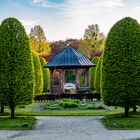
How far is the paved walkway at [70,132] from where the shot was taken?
55.3ft

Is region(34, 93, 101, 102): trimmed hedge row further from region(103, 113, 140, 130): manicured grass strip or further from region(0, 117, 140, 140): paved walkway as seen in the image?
region(0, 117, 140, 140): paved walkway

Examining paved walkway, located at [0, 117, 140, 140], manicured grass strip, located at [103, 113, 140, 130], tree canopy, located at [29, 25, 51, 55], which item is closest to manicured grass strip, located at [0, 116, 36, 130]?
paved walkway, located at [0, 117, 140, 140]

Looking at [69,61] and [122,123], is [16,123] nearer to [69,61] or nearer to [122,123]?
[122,123]

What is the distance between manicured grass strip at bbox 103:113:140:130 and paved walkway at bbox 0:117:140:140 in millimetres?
430

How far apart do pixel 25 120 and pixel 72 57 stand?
23.3 m

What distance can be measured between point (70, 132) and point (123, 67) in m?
5.55

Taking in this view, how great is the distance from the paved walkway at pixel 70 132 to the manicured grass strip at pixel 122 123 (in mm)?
430

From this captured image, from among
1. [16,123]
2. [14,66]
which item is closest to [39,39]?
[14,66]

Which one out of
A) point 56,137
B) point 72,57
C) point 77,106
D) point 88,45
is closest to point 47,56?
point 88,45

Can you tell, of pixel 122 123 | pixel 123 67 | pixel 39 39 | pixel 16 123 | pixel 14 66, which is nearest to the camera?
pixel 122 123

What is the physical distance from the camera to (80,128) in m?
19.6

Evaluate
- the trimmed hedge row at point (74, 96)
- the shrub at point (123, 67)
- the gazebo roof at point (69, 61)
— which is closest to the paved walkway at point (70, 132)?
the shrub at point (123, 67)

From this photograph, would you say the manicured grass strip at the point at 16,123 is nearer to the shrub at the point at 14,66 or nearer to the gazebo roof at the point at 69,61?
the shrub at the point at 14,66

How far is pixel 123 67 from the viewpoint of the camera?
2223cm
